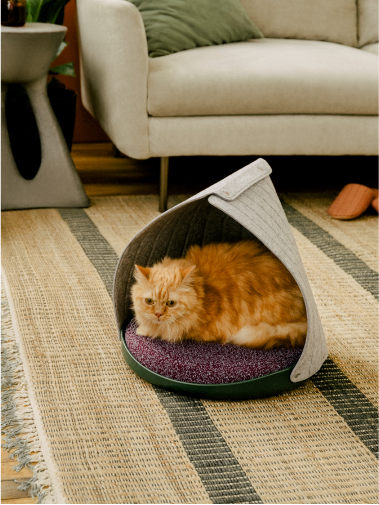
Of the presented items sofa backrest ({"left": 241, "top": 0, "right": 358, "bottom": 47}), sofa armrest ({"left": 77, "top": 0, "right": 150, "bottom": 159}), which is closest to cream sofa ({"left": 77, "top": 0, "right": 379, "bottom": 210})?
sofa armrest ({"left": 77, "top": 0, "right": 150, "bottom": 159})

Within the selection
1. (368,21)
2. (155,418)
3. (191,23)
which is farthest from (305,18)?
(155,418)

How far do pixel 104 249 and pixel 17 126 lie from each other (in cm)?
79

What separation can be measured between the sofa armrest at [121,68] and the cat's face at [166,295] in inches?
37.5

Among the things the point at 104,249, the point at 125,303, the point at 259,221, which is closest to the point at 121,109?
the point at 104,249

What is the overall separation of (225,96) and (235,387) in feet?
3.89

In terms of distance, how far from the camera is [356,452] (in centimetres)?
100

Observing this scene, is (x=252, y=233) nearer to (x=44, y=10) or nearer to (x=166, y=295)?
(x=166, y=295)

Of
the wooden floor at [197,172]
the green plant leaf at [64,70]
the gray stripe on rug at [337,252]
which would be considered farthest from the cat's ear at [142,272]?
the green plant leaf at [64,70]

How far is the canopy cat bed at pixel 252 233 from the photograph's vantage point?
1035 millimetres

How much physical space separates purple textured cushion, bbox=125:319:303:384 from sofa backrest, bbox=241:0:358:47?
187cm

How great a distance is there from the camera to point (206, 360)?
1.14 metres

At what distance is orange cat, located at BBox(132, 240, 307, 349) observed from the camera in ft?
3.75

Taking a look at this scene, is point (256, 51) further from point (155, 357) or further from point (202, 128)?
point (155, 357)

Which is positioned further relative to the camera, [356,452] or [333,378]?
[333,378]
